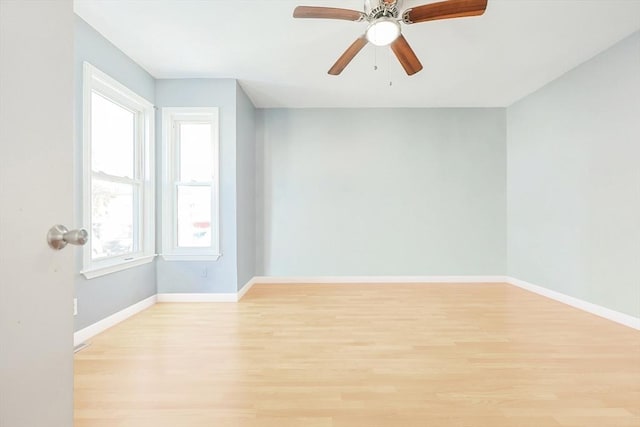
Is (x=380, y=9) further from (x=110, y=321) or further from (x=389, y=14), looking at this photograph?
(x=110, y=321)

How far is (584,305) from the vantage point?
3.06 m

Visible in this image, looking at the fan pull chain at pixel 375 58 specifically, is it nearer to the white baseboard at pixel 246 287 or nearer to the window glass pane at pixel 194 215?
the window glass pane at pixel 194 215

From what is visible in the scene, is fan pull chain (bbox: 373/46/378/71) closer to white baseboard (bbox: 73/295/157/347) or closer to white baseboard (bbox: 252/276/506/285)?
white baseboard (bbox: 252/276/506/285)

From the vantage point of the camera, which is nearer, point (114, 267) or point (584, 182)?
point (114, 267)

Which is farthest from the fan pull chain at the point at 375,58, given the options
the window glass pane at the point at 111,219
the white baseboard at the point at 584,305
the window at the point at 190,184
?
the white baseboard at the point at 584,305

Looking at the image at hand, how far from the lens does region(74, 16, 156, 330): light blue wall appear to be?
7.62 feet

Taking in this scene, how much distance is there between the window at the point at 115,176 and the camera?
7.99ft

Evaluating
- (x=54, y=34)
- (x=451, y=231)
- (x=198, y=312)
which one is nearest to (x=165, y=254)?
(x=198, y=312)

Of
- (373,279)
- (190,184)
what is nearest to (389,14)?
(190,184)

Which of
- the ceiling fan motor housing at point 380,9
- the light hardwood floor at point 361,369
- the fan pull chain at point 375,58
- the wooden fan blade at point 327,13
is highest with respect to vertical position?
the fan pull chain at point 375,58

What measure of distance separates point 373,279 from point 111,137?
141 inches

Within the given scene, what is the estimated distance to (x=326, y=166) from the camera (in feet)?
14.4

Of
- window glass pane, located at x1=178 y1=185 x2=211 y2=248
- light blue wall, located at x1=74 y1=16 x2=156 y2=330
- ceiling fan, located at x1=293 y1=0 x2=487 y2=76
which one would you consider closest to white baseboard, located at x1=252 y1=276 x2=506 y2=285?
window glass pane, located at x1=178 y1=185 x2=211 y2=248

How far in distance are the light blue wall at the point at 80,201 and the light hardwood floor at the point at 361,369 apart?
0.23 m
